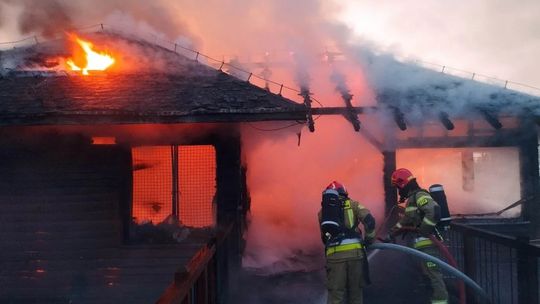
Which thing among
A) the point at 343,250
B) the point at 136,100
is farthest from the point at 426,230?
the point at 136,100

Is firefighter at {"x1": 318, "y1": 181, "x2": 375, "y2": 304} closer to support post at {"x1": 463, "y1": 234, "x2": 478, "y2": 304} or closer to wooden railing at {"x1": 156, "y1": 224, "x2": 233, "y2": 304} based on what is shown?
wooden railing at {"x1": 156, "y1": 224, "x2": 233, "y2": 304}

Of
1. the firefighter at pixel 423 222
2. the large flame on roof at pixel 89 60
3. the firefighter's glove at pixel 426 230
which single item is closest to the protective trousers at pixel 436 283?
the firefighter at pixel 423 222

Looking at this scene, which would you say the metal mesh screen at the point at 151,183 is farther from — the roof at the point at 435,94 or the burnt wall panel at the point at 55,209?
the roof at the point at 435,94

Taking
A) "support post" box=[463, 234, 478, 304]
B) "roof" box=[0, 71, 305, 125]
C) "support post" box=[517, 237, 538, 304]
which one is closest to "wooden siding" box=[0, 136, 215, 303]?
"roof" box=[0, 71, 305, 125]

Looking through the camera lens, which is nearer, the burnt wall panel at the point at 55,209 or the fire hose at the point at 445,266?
the fire hose at the point at 445,266

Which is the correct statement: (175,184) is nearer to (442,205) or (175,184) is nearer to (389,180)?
(442,205)

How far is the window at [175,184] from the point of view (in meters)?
7.20

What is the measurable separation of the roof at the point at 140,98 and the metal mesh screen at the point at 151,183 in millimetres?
1027

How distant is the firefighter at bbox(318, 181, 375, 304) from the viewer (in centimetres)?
517

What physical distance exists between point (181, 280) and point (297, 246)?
719cm

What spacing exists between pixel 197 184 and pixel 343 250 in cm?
299

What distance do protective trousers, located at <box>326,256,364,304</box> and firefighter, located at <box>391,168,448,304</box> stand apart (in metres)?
0.91

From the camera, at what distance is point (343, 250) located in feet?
17.1

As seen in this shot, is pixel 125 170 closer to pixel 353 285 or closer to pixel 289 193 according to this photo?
pixel 353 285
